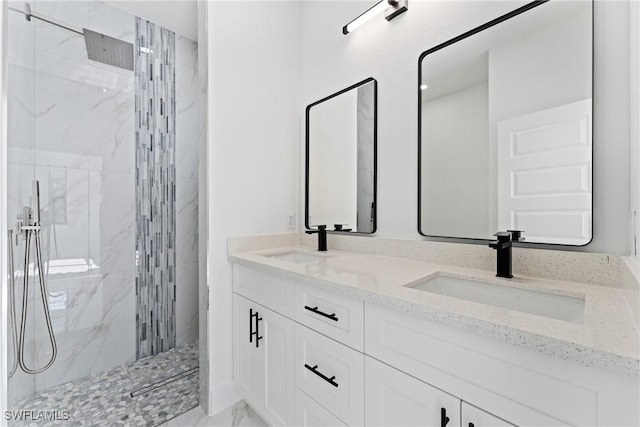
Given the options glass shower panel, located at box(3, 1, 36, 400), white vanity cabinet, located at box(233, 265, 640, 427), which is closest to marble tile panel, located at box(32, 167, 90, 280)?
glass shower panel, located at box(3, 1, 36, 400)

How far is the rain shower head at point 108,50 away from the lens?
198 cm

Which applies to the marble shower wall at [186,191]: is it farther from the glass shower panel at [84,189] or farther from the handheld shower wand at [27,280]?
the handheld shower wand at [27,280]

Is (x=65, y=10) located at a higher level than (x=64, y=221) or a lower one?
higher

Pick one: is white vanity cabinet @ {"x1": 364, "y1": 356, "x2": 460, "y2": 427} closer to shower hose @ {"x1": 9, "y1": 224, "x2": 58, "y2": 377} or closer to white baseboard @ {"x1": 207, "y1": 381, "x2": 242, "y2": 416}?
white baseboard @ {"x1": 207, "y1": 381, "x2": 242, "y2": 416}

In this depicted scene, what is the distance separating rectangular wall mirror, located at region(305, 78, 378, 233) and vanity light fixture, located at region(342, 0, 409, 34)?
1.05 feet

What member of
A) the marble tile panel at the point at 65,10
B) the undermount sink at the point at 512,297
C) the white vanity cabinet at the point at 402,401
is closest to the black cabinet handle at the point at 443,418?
the white vanity cabinet at the point at 402,401

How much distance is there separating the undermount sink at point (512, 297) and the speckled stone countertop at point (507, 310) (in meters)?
0.02

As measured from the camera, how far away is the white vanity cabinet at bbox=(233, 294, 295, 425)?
1.30 m

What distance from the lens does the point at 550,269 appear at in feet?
3.54

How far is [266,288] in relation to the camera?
1.43 m

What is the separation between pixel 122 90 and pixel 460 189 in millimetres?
2325

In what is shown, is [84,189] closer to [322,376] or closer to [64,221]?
[64,221]

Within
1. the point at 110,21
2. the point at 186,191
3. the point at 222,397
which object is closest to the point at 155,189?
the point at 186,191

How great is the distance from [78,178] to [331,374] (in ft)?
6.55
